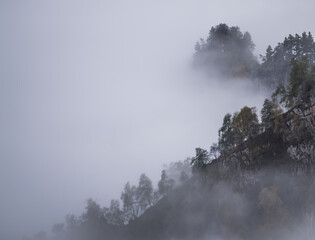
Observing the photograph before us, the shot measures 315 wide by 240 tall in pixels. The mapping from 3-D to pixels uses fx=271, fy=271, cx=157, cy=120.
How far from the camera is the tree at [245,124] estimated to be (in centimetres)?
4944

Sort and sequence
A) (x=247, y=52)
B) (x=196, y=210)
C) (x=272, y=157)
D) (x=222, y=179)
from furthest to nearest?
(x=247, y=52), (x=196, y=210), (x=222, y=179), (x=272, y=157)

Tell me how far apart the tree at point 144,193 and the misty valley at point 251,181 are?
1.04 feet

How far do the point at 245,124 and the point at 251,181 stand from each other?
10.3m

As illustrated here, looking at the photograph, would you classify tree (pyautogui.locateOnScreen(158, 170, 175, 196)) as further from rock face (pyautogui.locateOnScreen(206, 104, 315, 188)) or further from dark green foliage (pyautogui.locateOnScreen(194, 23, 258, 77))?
dark green foliage (pyautogui.locateOnScreen(194, 23, 258, 77))

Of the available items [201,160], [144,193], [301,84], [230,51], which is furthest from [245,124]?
[230,51]

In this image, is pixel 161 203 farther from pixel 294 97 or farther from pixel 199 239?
pixel 294 97

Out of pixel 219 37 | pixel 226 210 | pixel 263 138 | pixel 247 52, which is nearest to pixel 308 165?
pixel 263 138

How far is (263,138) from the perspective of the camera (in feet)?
158

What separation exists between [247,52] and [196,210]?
6548 centimetres

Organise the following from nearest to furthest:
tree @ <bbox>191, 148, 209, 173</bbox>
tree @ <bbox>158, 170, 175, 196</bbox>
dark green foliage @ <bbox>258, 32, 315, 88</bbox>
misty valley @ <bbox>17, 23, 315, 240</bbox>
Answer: misty valley @ <bbox>17, 23, 315, 240</bbox> → tree @ <bbox>191, 148, 209, 173</bbox> → dark green foliage @ <bbox>258, 32, 315, 88</bbox> → tree @ <bbox>158, 170, 175, 196</bbox>

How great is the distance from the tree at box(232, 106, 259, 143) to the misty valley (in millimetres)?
184

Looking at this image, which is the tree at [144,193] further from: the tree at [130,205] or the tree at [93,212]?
the tree at [93,212]

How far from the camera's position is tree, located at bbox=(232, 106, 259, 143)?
49.4 metres

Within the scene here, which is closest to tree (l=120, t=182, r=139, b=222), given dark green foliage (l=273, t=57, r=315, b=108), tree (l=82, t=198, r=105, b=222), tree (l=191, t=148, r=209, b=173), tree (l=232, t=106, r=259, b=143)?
tree (l=82, t=198, r=105, b=222)
